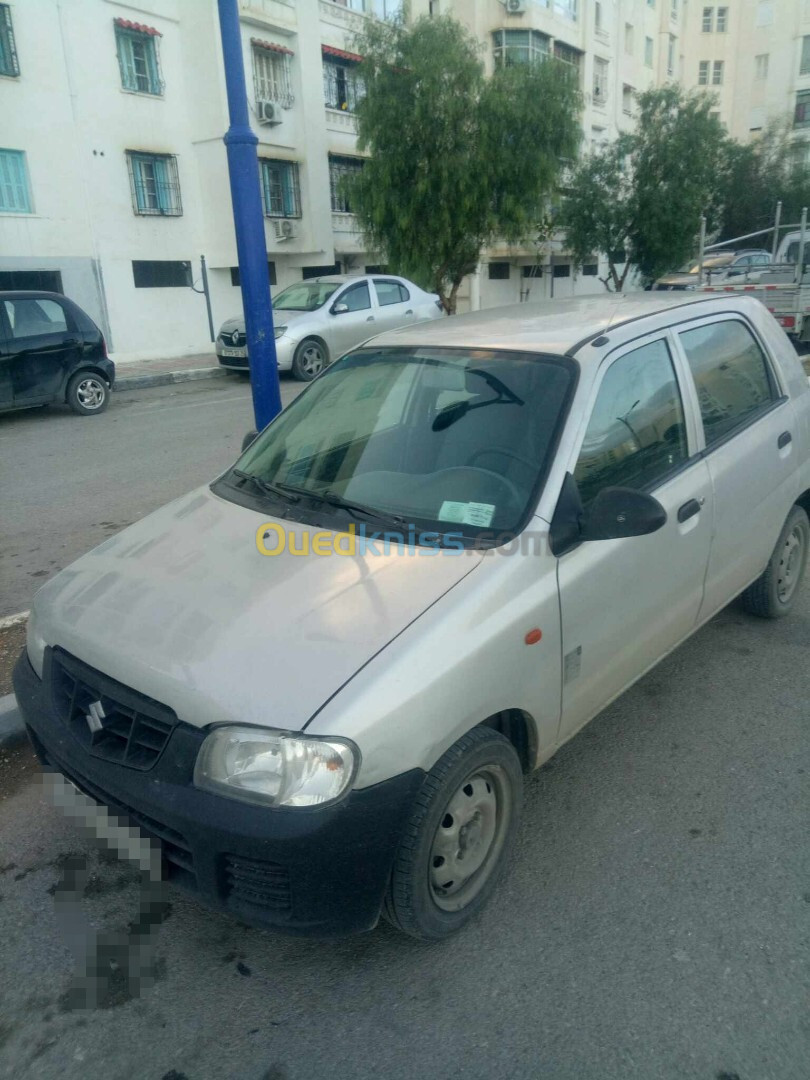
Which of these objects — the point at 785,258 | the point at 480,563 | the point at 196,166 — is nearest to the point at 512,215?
the point at 785,258

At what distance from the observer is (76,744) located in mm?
2383

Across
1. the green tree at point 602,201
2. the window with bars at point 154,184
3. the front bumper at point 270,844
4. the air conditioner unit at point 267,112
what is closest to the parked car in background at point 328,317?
the window with bars at point 154,184

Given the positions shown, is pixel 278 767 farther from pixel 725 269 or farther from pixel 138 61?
pixel 725 269

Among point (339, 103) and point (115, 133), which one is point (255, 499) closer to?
point (115, 133)

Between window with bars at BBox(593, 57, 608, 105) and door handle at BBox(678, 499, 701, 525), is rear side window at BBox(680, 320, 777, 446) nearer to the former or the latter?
door handle at BBox(678, 499, 701, 525)

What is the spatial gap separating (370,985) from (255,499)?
5.51ft

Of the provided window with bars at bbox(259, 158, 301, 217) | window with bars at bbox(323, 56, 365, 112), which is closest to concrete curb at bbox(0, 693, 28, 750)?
window with bars at bbox(259, 158, 301, 217)

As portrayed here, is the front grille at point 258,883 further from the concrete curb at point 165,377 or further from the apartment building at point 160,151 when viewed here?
the apartment building at point 160,151

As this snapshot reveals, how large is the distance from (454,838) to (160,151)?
70.4 feet

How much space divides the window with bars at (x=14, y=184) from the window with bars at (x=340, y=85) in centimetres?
1064

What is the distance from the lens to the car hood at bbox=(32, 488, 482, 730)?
7.11ft

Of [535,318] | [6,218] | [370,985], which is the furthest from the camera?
[6,218]

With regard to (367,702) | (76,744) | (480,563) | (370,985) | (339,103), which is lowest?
(370,985)

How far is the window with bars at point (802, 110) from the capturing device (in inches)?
1898
